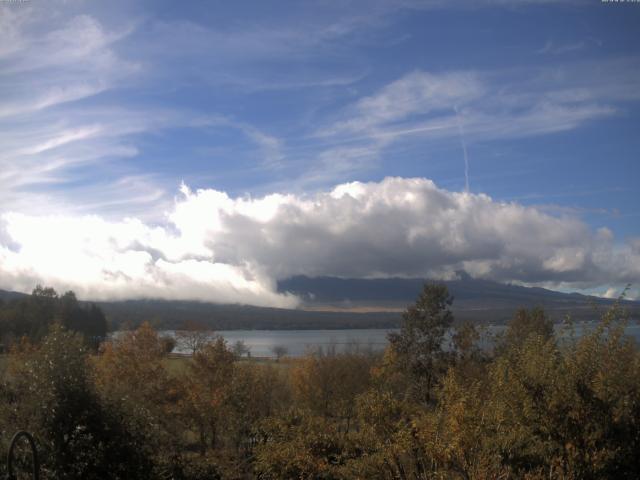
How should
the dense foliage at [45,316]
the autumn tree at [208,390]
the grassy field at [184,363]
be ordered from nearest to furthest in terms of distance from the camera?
the autumn tree at [208,390] < the grassy field at [184,363] < the dense foliage at [45,316]

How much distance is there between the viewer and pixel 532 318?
5150 cm

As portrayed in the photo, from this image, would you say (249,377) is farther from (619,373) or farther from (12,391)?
(619,373)

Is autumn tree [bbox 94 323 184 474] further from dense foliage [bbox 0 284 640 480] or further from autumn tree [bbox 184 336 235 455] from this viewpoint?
autumn tree [bbox 184 336 235 455]

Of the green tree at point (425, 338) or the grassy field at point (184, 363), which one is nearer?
the green tree at point (425, 338)

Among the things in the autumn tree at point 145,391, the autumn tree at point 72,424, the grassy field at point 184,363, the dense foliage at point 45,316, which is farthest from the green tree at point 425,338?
the dense foliage at point 45,316

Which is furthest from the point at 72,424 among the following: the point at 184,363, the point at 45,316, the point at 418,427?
the point at 45,316

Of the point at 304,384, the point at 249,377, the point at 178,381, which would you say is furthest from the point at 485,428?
the point at 304,384

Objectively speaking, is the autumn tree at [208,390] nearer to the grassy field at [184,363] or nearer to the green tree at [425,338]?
the grassy field at [184,363]

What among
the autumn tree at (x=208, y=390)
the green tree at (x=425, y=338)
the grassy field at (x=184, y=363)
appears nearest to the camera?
the autumn tree at (x=208, y=390)

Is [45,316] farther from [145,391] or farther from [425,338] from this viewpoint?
[425,338]

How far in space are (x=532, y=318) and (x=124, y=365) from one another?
1304 inches

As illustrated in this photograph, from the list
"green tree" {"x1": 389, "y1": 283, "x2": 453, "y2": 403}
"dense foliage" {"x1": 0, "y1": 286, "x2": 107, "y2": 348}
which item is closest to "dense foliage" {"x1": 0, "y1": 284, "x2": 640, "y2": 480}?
"green tree" {"x1": 389, "y1": 283, "x2": 453, "y2": 403}

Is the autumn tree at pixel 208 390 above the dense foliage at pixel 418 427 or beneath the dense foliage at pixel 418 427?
beneath

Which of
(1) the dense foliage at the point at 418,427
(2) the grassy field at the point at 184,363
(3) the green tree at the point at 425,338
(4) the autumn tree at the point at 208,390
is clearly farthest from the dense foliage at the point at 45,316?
(1) the dense foliage at the point at 418,427
